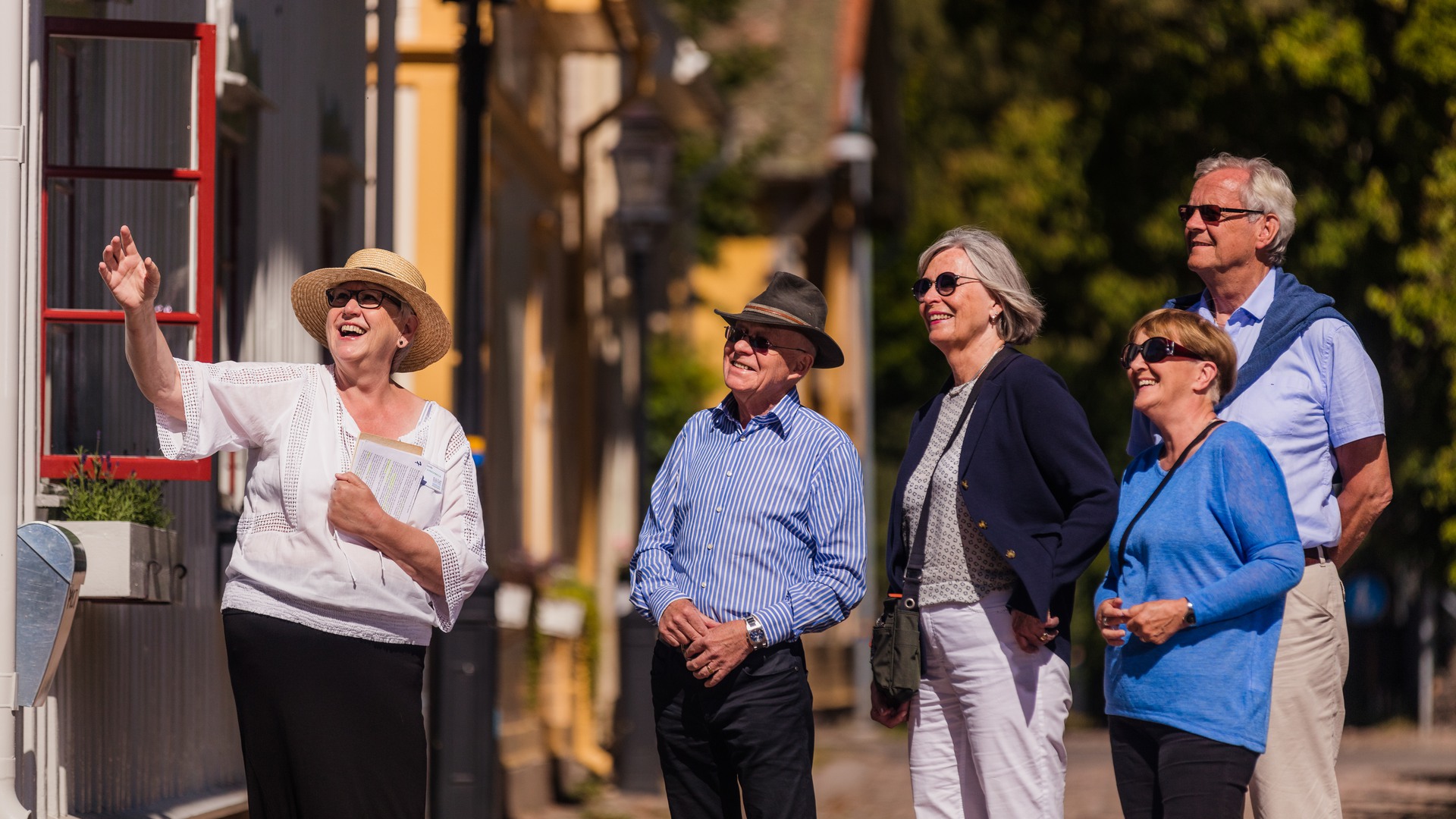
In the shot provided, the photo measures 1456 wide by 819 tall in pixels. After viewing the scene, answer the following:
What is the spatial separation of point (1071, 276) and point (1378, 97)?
1113cm

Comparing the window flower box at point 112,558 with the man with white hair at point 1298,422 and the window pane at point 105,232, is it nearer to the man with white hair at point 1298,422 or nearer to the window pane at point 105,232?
the window pane at point 105,232

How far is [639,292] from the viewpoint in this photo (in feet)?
43.8

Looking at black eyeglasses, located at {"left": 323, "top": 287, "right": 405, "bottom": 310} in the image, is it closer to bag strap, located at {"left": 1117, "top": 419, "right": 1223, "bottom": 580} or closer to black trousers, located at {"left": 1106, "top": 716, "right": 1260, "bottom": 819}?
bag strap, located at {"left": 1117, "top": 419, "right": 1223, "bottom": 580}

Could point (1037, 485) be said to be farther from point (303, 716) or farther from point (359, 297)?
point (303, 716)

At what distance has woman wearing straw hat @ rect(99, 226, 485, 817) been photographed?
4645mm

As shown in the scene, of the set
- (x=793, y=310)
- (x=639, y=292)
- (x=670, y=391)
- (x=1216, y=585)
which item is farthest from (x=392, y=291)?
(x=670, y=391)

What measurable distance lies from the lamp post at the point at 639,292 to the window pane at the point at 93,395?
6857mm

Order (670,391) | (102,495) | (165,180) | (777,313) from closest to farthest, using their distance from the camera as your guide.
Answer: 1. (777,313)
2. (102,495)
3. (165,180)
4. (670,391)

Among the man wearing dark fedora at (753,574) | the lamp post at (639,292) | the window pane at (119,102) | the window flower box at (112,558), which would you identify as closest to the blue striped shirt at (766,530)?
the man wearing dark fedora at (753,574)

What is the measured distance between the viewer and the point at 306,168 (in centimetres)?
838

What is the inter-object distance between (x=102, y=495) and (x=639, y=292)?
26.4 feet

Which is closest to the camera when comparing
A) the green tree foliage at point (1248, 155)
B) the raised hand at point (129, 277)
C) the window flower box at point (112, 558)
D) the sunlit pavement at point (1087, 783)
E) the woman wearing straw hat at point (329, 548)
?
the raised hand at point (129, 277)

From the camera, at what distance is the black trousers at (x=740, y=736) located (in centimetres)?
496

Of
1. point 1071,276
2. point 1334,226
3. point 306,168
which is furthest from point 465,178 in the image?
point 1071,276
